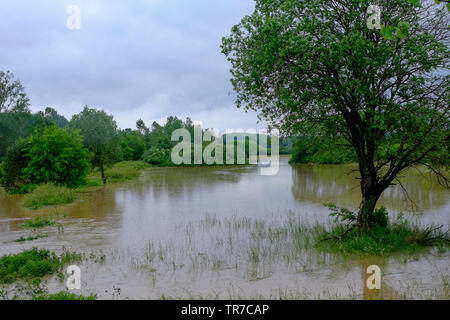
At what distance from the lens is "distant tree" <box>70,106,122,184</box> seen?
32.9 meters

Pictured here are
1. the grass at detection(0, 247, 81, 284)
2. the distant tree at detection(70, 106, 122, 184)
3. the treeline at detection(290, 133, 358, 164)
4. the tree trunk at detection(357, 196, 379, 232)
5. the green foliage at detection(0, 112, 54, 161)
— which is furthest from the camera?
the green foliage at detection(0, 112, 54, 161)

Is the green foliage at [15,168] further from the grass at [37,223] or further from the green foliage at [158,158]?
the green foliage at [158,158]

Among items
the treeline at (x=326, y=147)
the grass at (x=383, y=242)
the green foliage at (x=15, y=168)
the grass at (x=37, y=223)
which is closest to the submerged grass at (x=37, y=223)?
the grass at (x=37, y=223)

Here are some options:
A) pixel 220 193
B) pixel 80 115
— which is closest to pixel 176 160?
pixel 80 115

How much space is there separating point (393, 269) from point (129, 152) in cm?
7145

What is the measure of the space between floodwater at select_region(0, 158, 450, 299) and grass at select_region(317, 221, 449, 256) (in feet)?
1.28

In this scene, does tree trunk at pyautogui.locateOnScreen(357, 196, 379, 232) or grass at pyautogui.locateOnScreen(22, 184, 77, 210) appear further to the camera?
grass at pyautogui.locateOnScreen(22, 184, 77, 210)

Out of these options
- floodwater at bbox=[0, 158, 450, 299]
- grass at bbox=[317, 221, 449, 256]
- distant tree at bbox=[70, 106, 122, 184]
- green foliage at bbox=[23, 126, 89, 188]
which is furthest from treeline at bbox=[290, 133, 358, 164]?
distant tree at bbox=[70, 106, 122, 184]

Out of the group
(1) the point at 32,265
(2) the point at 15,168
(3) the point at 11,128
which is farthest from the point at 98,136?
(1) the point at 32,265

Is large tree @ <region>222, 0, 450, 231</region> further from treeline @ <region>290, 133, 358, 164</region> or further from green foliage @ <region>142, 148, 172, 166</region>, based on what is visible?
green foliage @ <region>142, 148, 172, 166</region>

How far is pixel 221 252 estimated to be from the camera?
10.9m

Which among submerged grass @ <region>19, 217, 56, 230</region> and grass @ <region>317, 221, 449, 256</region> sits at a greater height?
grass @ <region>317, 221, 449, 256</region>

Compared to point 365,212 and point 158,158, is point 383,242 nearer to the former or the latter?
point 365,212

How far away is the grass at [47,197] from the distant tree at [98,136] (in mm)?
10141
